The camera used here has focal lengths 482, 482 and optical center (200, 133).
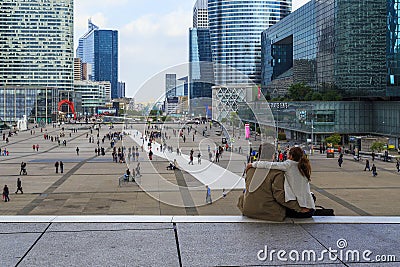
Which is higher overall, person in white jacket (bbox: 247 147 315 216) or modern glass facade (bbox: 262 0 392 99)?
modern glass facade (bbox: 262 0 392 99)

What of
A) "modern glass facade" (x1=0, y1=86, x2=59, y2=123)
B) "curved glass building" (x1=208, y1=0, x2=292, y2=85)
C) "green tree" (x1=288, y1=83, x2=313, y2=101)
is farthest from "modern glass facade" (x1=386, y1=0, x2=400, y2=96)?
"modern glass facade" (x1=0, y1=86, x2=59, y2=123)

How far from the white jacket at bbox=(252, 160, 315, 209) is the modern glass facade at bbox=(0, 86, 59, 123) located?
187715 mm

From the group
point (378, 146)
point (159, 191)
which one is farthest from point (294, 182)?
point (378, 146)

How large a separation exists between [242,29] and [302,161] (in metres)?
172

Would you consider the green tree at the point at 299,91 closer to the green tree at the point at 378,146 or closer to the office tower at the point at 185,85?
the green tree at the point at 378,146

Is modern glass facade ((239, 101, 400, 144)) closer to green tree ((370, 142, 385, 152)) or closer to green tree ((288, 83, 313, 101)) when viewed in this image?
green tree ((288, 83, 313, 101))

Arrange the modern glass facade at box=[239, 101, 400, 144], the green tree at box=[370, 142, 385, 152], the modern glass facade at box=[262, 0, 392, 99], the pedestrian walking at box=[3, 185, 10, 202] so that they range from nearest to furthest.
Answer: the pedestrian walking at box=[3, 185, 10, 202] < the green tree at box=[370, 142, 385, 152] < the modern glass facade at box=[239, 101, 400, 144] < the modern glass facade at box=[262, 0, 392, 99]

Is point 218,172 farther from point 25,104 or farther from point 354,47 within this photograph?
point 25,104

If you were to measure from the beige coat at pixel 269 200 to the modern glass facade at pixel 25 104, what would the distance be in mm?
187556

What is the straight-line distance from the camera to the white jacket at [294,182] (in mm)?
7625

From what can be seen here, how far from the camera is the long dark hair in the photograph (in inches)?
301

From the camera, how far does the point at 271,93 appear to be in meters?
134

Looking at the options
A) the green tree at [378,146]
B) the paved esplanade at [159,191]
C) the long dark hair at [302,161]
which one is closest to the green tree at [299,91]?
the green tree at [378,146]

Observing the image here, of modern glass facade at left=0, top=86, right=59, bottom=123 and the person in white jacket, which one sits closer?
the person in white jacket
